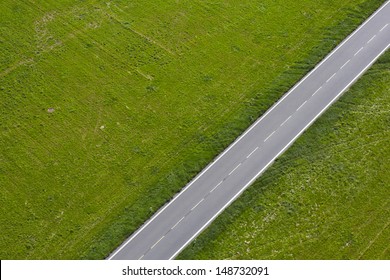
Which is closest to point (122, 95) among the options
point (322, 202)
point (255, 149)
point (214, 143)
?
point (214, 143)

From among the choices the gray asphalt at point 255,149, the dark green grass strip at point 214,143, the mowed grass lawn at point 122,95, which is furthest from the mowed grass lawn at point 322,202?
the mowed grass lawn at point 122,95

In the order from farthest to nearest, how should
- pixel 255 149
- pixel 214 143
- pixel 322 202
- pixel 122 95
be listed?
pixel 122 95 → pixel 214 143 → pixel 255 149 → pixel 322 202

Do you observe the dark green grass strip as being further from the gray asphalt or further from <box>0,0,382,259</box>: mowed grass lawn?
the gray asphalt

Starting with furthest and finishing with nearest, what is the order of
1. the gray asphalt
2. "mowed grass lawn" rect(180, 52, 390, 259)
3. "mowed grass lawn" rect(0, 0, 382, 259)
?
1. "mowed grass lawn" rect(0, 0, 382, 259)
2. the gray asphalt
3. "mowed grass lawn" rect(180, 52, 390, 259)

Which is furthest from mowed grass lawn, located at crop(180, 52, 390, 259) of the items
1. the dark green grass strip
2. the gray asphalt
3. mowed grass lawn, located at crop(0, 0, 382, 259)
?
mowed grass lawn, located at crop(0, 0, 382, 259)

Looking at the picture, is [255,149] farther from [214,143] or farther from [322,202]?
[322,202]
